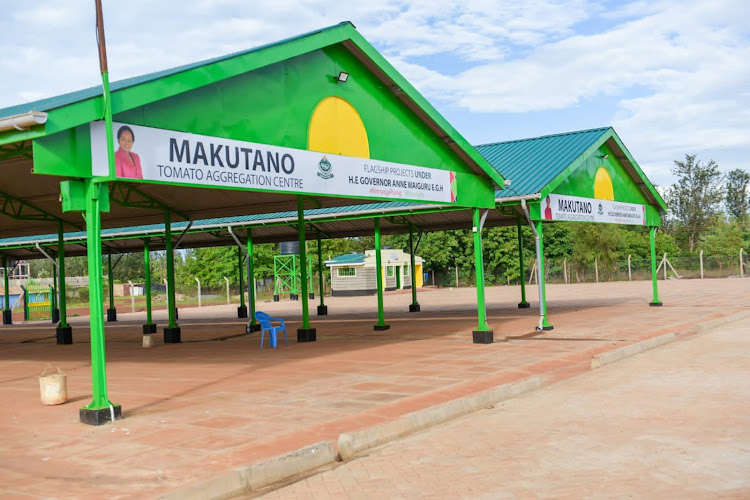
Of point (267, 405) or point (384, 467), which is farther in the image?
point (267, 405)

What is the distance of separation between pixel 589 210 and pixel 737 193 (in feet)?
282

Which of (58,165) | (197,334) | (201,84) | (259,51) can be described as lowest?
(197,334)

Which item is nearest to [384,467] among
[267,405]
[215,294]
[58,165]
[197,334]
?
[267,405]

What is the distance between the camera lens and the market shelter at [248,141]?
8539 mm

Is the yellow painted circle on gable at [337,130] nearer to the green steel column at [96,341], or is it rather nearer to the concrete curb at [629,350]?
the green steel column at [96,341]

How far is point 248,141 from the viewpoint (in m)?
10.7

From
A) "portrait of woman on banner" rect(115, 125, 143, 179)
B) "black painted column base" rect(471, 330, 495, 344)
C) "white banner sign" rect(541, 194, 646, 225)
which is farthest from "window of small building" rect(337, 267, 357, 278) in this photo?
"portrait of woman on banner" rect(115, 125, 143, 179)

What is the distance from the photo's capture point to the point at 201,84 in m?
9.86

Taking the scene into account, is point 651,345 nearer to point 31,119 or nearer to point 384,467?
point 384,467

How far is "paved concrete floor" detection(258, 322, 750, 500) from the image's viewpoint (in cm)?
559

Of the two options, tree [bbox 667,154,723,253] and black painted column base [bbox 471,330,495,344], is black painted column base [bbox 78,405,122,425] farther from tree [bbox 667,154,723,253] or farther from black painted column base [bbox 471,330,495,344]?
tree [bbox 667,154,723,253]

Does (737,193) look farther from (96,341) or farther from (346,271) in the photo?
(96,341)

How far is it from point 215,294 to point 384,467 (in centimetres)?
6003

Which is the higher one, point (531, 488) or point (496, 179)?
point (496, 179)
